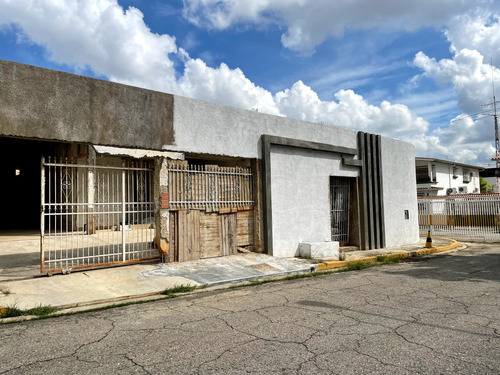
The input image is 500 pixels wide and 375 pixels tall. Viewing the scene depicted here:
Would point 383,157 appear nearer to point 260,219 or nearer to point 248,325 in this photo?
point 260,219

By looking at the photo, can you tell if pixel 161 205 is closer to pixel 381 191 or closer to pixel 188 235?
pixel 188 235

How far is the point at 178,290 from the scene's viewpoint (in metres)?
7.25

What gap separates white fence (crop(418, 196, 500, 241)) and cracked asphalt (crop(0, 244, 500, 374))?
13328 millimetres

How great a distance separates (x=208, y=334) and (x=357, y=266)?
6589 millimetres

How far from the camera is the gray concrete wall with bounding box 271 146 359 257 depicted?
11391 mm

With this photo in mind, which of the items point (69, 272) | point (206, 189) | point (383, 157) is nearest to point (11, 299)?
point (69, 272)

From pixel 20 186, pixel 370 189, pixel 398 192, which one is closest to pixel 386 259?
pixel 370 189

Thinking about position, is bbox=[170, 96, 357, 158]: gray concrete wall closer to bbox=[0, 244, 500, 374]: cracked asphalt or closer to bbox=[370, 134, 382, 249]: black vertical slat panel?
bbox=[370, 134, 382, 249]: black vertical slat panel

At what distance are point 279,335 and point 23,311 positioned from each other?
405 centimetres

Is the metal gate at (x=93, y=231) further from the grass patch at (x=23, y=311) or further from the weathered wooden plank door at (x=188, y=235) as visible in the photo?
the grass patch at (x=23, y=311)

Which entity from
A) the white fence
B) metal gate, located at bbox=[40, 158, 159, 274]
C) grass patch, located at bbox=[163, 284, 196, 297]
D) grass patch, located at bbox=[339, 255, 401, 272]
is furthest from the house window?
grass patch, located at bbox=[163, 284, 196, 297]

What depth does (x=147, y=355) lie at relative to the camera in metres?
3.89

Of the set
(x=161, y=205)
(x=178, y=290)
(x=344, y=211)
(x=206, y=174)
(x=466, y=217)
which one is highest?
(x=206, y=174)

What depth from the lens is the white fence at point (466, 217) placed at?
61.0 feet
